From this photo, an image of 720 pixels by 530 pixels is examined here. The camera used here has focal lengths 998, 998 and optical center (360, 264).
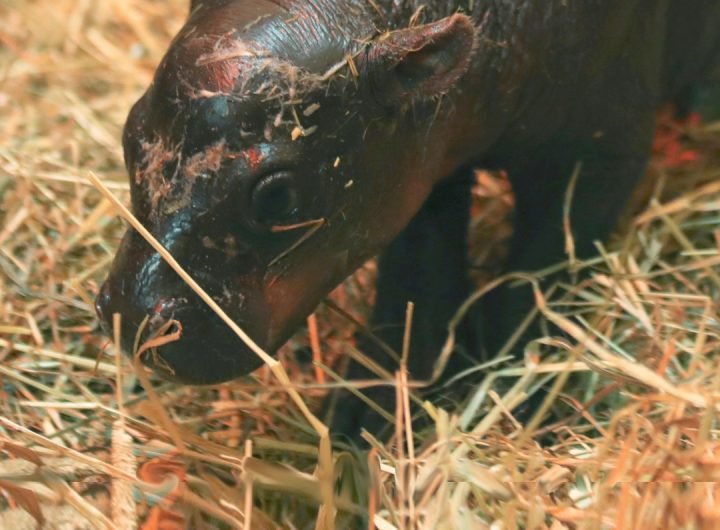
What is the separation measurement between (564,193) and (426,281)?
32cm

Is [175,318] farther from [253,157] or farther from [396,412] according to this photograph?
[396,412]

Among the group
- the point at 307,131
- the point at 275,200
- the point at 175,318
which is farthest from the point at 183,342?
the point at 307,131

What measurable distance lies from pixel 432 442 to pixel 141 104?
703mm

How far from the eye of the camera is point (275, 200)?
1421mm

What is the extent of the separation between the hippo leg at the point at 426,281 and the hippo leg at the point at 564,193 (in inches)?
3.8

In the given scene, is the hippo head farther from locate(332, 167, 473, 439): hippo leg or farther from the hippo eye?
locate(332, 167, 473, 439): hippo leg

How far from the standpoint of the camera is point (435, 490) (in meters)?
1.49

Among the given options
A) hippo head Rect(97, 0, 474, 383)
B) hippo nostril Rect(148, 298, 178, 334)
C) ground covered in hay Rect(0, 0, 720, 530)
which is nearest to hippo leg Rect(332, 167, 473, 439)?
ground covered in hay Rect(0, 0, 720, 530)

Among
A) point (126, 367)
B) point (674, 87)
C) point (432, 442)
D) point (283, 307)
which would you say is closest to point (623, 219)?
point (674, 87)

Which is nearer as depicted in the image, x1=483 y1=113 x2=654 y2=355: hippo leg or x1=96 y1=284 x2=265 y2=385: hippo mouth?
x1=96 y1=284 x2=265 y2=385: hippo mouth

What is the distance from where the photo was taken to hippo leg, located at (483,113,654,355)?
1896 mm

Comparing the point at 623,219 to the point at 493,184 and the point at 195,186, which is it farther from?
the point at 195,186

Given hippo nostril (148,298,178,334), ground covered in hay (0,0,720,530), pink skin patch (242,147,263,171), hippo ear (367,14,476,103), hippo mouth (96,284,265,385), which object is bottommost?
ground covered in hay (0,0,720,530)

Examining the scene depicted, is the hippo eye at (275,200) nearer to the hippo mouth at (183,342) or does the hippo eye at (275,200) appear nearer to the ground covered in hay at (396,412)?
the hippo mouth at (183,342)
